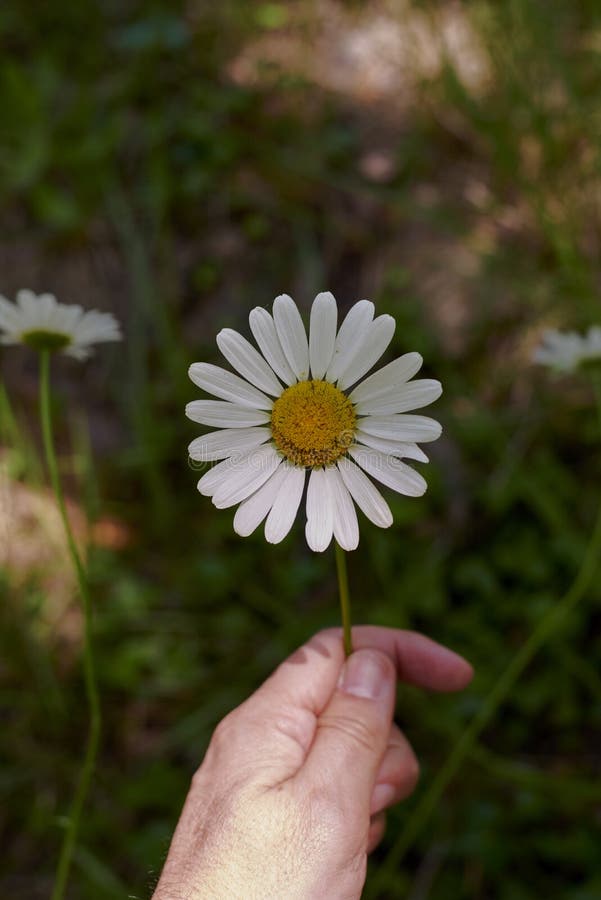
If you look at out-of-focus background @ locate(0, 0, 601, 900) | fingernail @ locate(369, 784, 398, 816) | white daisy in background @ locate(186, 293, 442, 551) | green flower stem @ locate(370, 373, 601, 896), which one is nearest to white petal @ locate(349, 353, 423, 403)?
white daisy in background @ locate(186, 293, 442, 551)

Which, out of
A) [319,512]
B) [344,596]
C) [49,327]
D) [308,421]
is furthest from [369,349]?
[49,327]

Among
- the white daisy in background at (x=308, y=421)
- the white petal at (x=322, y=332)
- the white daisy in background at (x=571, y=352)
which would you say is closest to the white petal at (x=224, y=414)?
the white daisy in background at (x=308, y=421)

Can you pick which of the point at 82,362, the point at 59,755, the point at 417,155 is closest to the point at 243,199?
the point at 417,155

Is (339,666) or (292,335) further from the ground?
(292,335)

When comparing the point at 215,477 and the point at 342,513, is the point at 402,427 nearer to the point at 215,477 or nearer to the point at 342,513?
the point at 342,513

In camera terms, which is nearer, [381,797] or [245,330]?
[381,797]

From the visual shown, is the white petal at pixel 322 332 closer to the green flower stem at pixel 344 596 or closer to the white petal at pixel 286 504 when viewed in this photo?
the white petal at pixel 286 504

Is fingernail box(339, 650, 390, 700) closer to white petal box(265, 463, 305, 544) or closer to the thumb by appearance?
the thumb
